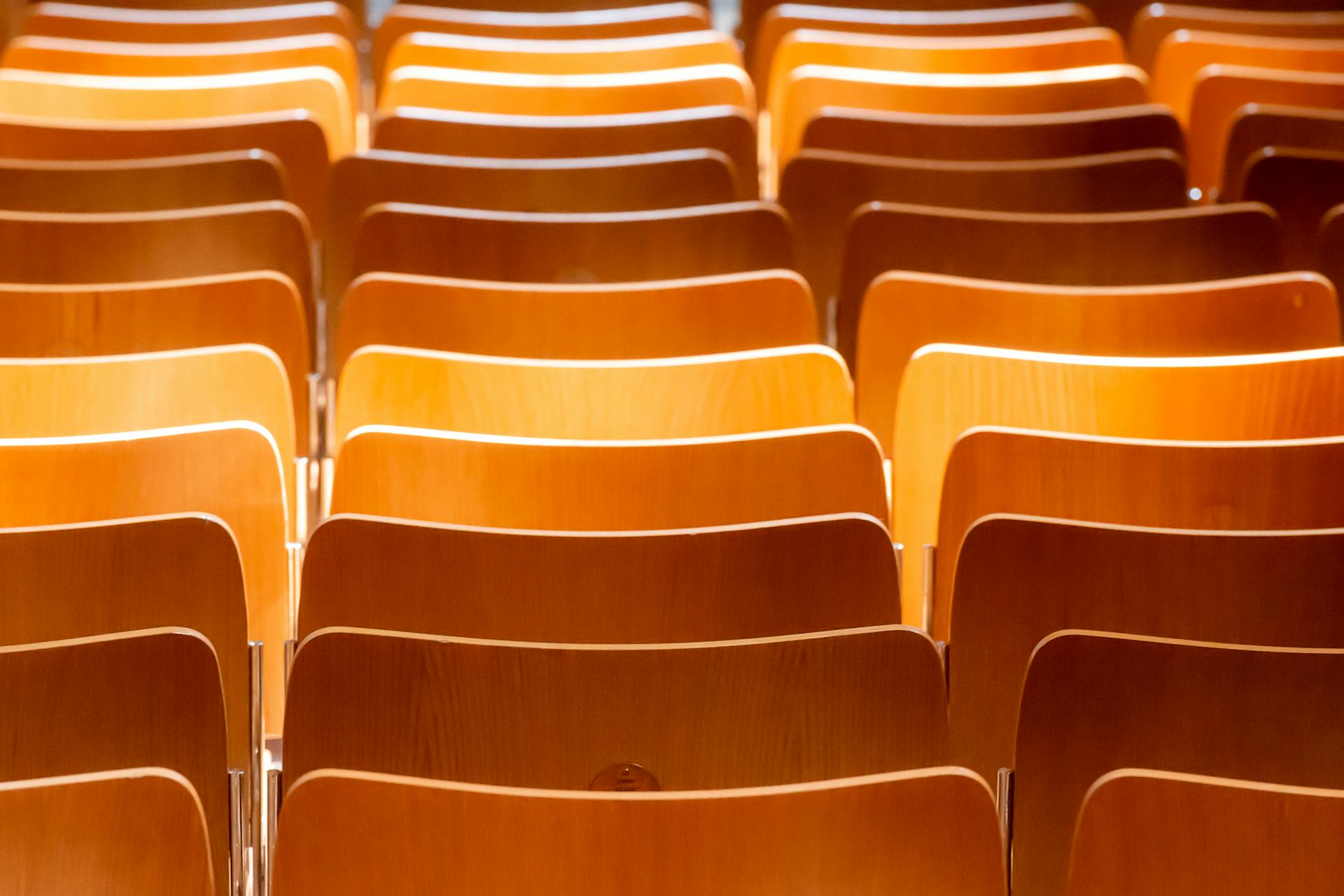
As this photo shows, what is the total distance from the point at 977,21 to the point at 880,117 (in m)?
0.89

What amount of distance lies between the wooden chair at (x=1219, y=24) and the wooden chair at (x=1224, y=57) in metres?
0.13

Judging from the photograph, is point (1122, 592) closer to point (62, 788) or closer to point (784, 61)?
point (62, 788)

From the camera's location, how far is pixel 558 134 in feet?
10.0

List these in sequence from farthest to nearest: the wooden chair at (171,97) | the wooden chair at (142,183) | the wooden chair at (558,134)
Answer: the wooden chair at (171,97) < the wooden chair at (558,134) < the wooden chair at (142,183)

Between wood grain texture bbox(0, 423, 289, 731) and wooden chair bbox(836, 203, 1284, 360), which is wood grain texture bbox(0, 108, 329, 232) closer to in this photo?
wooden chair bbox(836, 203, 1284, 360)

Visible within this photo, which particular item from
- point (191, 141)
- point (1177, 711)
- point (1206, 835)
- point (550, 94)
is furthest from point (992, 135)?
point (1206, 835)

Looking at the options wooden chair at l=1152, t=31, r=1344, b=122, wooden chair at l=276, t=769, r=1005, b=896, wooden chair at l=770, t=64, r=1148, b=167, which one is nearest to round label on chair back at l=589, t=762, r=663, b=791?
wooden chair at l=276, t=769, r=1005, b=896

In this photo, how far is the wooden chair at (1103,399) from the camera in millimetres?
2090

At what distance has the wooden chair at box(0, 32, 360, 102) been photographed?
137 inches

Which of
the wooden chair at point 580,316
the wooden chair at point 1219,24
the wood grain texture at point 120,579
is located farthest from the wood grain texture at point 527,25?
the wood grain texture at point 120,579

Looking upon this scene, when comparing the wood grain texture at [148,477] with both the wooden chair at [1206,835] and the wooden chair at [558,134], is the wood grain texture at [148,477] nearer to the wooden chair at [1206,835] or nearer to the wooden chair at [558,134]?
the wooden chair at [1206,835]

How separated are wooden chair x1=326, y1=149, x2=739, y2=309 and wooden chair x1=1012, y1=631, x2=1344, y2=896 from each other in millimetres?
1555

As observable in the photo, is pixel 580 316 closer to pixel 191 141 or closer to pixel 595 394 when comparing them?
pixel 595 394

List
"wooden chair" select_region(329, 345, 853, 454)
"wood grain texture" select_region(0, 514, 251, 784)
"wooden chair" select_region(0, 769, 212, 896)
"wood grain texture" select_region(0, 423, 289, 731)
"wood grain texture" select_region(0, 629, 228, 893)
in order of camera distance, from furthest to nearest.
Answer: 1. "wooden chair" select_region(329, 345, 853, 454)
2. "wood grain texture" select_region(0, 423, 289, 731)
3. "wood grain texture" select_region(0, 514, 251, 784)
4. "wood grain texture" select_region(0, 629, 228, 893)
5. "wooden chair" select_region(0, 769, 212, 896)
